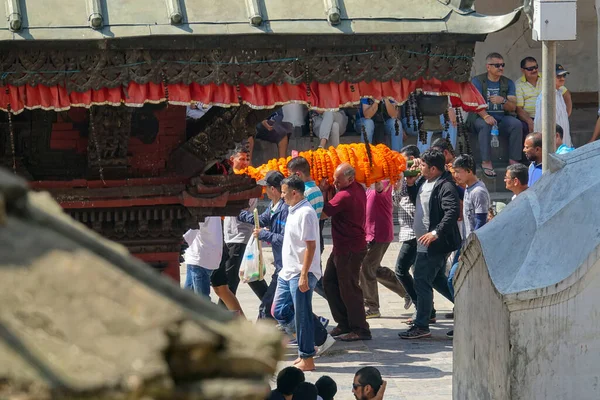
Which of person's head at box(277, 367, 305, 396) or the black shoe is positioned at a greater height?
person's head at box(277, 367, 305, 396)

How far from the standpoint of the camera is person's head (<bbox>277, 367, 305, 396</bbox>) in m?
7.37

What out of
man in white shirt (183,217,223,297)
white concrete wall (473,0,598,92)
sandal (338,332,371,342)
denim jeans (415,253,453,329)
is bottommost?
sandal (338,332,371,342)

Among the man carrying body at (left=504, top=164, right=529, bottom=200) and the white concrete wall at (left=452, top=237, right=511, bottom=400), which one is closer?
the white concrete wall at (left=452, top=237, right=511, bottom=400)

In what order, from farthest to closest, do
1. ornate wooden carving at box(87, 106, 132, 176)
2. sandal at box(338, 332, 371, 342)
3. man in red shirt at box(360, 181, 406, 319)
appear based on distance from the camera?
man in red shirt at box(360, 181, 406, 319) < sandal at box(338, 332, 371, 342) < ornate wooden carving at box(87, 106, 132, 176)

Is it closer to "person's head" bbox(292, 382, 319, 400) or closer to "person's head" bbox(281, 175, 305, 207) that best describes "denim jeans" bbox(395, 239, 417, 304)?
"person's head" bbox(281, 175, 305, 207)

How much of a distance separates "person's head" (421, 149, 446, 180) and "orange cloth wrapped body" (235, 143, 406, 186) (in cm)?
46

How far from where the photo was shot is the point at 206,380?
6.64 feet

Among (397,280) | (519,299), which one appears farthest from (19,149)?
(397,280)

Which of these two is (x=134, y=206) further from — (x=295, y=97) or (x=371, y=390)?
(x=371, y=390)

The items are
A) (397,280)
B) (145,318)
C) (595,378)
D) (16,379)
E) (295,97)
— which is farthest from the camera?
(397,280)

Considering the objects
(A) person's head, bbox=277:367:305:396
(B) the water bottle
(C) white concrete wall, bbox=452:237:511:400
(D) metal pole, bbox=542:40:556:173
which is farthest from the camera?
(B) the water bottle

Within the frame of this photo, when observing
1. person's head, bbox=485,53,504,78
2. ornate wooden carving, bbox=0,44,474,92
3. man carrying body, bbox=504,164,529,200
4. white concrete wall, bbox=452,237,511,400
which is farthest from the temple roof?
person's head, bbox=485,53,504,78

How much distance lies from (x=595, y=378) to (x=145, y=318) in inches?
177

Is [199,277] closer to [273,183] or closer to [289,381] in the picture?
[273,183]
